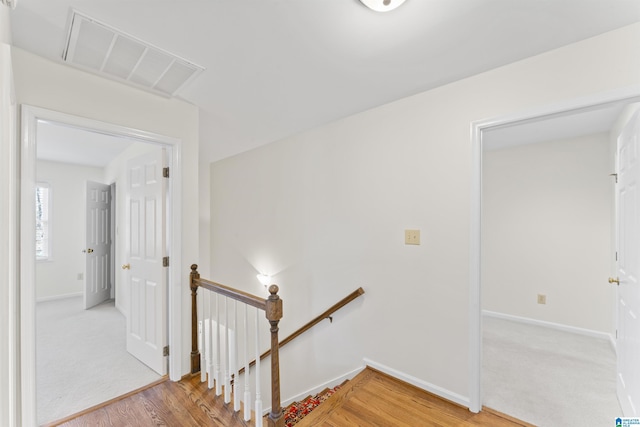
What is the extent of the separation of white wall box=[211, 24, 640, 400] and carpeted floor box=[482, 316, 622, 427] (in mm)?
533

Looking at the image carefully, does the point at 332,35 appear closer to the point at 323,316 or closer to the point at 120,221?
the point at 323,316

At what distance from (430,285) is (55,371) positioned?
3283mm

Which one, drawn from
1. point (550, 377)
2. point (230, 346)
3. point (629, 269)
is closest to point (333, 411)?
point (230, 346)

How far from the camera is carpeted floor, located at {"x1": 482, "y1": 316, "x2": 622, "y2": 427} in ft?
6.15

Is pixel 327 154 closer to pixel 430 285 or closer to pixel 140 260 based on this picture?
pixel 430 285

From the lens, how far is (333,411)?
1819 millimetres

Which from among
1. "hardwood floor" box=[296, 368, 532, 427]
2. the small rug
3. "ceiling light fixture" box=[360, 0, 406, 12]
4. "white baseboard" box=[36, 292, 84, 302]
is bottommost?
the small rug

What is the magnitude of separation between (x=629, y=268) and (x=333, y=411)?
2100 millimetres

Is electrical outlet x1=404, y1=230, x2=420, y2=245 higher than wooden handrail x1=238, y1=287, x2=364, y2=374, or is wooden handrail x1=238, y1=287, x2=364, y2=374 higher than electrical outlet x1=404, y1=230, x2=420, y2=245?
electrical outlet x1=404, y1=230, x2=420, y2=245

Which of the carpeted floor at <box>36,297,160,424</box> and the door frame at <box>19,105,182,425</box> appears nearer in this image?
the door frame at <box>19,105,182,425</box>

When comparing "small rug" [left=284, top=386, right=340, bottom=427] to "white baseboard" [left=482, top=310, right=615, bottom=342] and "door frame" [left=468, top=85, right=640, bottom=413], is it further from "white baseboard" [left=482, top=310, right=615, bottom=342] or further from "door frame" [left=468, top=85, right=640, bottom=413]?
Answer: "white baseboard" [left=482, top=310, right=615, bottom=342]

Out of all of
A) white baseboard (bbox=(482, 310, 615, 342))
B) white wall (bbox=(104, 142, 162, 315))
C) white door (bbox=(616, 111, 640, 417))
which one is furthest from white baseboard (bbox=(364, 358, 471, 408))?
white wall (bbox=(104, 142, 162, 315))

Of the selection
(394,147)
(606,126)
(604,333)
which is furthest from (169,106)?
(604,333)

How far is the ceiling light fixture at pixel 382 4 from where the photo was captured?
4.26 ft
